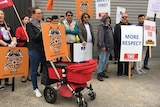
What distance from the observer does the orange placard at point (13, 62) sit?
509 cm

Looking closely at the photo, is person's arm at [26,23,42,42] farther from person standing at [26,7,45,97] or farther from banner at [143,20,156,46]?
banner at [143,20,156,46]

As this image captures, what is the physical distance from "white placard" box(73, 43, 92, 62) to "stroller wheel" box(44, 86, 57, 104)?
76.9 inches

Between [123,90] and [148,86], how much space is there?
2.69 feet

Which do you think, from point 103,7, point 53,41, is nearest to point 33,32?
point 53,41

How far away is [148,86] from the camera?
6094mm

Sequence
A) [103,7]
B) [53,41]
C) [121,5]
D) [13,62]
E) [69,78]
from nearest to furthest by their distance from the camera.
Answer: [69,78] < [53,41] < [13,62] < [103,7] < [121,5]

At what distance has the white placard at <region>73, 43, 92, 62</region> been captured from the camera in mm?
6477

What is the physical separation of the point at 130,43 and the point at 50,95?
9.24 feet

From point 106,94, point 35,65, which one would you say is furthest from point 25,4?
point 106,94

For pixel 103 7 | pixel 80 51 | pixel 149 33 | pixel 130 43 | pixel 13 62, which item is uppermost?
pixel 103 7

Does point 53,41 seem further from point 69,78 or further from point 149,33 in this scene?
point 149,33

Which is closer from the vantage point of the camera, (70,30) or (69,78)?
(69,78)

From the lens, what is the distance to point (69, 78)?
447 centimetres

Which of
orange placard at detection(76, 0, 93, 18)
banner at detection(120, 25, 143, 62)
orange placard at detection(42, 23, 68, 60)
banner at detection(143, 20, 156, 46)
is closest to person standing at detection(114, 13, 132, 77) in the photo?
banner at detection(120, 25, 143, 62)
